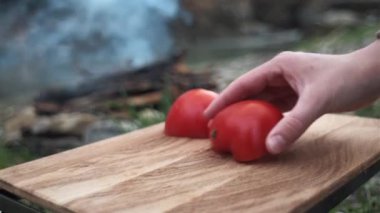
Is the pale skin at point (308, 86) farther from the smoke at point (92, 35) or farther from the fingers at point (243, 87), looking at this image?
the smoke at point (92, 35)

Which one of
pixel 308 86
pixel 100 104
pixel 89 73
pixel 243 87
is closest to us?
pixel 308 86

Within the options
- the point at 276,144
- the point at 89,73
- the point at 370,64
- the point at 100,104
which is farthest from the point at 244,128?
the point at 89,73

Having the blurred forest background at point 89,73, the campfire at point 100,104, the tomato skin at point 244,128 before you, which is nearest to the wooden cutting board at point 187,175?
the tomato skin at point 244,128

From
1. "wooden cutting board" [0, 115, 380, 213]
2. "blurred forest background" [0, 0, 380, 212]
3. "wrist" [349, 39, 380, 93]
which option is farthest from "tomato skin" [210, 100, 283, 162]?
"blurred forest background" [0, 0, 380, 212]

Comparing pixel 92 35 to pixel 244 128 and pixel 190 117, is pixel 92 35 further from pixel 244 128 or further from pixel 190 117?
pixel 244 128

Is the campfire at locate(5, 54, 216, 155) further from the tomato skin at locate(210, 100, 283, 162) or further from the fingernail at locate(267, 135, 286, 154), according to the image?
the fingernail at locate(267, 135, 286, 154)

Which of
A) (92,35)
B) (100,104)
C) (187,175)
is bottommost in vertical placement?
(100,104)

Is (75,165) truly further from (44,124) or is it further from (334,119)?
(44,124)
